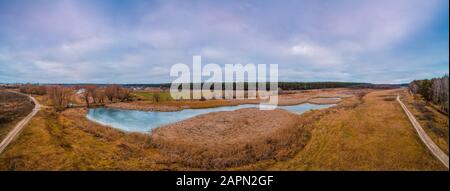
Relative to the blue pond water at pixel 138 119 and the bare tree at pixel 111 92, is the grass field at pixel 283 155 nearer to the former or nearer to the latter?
the blue pond water at pixel 138 119

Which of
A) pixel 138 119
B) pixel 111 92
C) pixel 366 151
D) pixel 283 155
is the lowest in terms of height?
pixel 138 119

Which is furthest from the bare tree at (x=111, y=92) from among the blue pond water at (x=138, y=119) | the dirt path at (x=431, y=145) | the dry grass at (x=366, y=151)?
the dirt path at (x=431, y=145)

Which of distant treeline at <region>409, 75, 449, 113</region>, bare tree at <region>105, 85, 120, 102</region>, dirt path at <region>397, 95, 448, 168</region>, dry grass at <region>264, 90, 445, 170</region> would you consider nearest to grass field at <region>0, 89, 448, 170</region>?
dry grass at <region>264, 90, 445, 170</region>

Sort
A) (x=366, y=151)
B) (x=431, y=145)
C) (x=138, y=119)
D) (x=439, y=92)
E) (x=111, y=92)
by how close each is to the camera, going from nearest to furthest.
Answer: (x=431, y=145)
(x=366, y=151)
(x=439, y=92)
(x=138, y=119)
(x=111, y=92)

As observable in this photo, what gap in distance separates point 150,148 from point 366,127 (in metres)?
12.2

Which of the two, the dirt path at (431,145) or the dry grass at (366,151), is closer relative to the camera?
the dirt path at (431,145)

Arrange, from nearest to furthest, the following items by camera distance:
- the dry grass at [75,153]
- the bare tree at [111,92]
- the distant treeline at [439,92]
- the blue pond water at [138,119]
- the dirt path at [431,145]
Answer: the dirt path at [431,145] → the dry grass at [75,153] → the distant treeline at [439,92] → the blue pond water at [138,119] → the bare tree at [111,92]

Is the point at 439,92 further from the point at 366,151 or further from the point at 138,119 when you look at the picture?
the point at 138,119

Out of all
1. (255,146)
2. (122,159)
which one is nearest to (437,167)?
(255,146)

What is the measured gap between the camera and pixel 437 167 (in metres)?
5.55

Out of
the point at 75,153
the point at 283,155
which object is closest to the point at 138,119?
the point at 75,153

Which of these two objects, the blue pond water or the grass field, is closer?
the grass field

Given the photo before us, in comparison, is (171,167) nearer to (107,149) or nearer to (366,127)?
(107,149)

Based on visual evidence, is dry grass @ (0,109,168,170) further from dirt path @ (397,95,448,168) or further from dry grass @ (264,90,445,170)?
dirt path @ (397,95,448,168)
